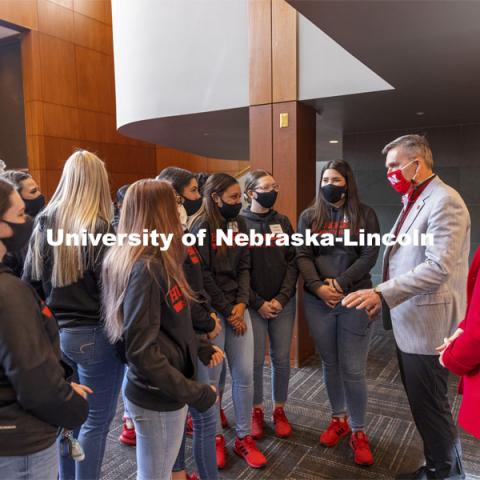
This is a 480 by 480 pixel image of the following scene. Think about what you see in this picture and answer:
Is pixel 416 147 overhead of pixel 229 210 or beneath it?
overhead

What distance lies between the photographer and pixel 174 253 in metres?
1.47

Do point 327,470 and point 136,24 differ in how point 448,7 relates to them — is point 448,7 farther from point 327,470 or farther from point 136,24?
point 136,24

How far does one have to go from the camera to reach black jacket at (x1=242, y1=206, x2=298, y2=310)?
2.50 meters

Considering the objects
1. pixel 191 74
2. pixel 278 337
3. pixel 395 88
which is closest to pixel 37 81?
pixel 191 74

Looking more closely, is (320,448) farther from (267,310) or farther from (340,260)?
(340,260)

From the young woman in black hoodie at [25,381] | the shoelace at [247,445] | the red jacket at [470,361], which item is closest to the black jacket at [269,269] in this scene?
the shoelace at [247,445]

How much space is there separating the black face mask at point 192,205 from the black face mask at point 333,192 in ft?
2.32

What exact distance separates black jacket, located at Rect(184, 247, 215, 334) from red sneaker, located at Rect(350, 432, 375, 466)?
3.54 ft

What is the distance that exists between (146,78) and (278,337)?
122 inches

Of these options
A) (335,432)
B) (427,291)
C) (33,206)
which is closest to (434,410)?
(427,291)

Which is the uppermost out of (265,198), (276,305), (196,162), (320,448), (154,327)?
(196,162)

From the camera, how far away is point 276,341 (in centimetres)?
255

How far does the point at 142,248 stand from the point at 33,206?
40.7 inches

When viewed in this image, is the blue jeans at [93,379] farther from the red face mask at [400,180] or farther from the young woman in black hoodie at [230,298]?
the red face mask at [400,180]
